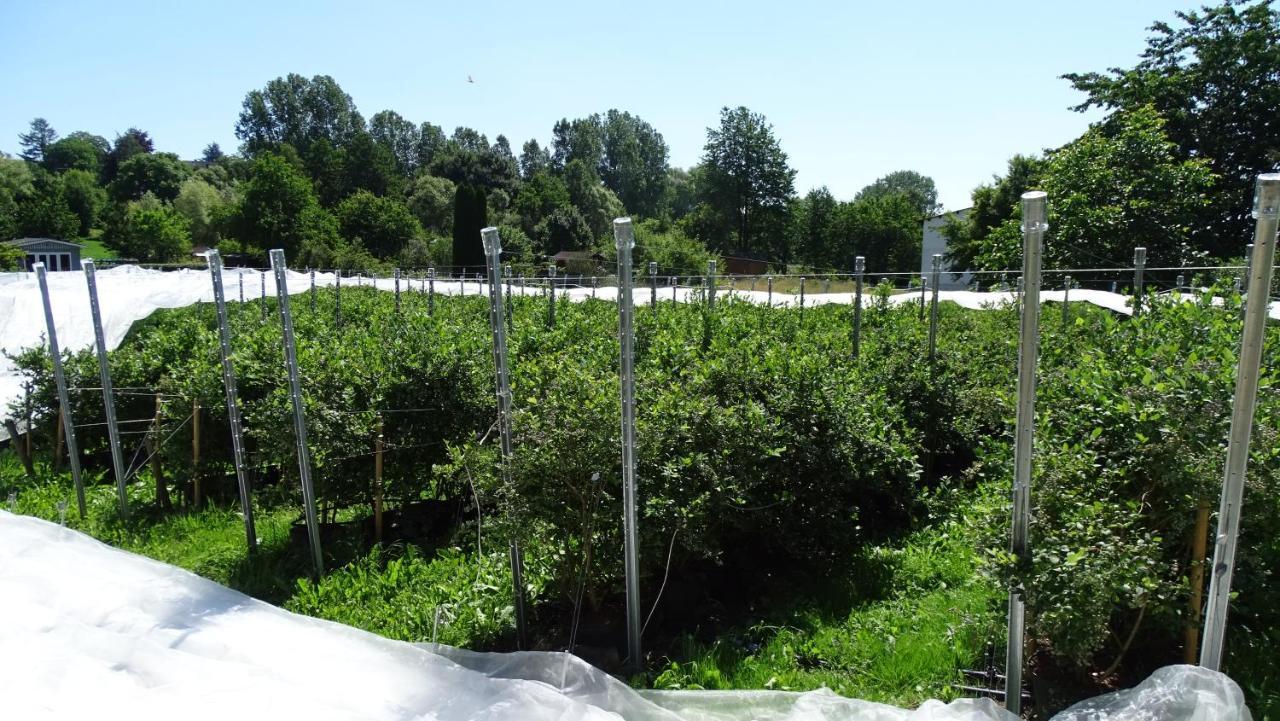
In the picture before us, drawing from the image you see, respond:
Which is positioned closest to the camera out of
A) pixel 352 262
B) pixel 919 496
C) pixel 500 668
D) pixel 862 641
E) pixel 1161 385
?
pixel 1161 385

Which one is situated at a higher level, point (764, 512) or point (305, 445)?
point (305, 445)

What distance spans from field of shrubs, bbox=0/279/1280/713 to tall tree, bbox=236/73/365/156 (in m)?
85.8

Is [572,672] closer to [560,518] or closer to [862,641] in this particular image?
[560,518]

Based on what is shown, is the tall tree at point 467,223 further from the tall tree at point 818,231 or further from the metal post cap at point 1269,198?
the metal post cap at point 1269,198

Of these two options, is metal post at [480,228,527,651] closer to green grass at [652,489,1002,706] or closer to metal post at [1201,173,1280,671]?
green grass at [652,489,1002,706]

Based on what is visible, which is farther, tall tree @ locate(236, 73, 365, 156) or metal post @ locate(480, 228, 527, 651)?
tall tree @ locate(236, 73, 365, 156)

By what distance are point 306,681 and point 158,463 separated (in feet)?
16.9

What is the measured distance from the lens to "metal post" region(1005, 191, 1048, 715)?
2.90 metres

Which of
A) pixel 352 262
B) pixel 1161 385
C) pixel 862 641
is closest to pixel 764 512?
pixel 862 641

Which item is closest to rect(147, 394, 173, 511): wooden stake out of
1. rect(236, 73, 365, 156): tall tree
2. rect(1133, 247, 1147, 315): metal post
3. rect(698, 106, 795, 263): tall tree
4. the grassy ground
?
the grassy ground

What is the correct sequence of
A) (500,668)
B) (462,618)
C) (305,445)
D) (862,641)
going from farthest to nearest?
(305,445) < (462,618) < (862,641) < (500,668)

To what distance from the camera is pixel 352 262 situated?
47.2 metres

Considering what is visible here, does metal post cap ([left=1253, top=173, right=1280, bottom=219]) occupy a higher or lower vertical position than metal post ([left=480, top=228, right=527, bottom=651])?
higher

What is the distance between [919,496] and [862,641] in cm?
222
